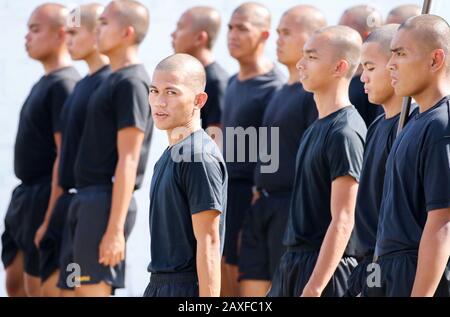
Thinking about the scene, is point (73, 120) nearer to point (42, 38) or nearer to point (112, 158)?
point (112, 158)

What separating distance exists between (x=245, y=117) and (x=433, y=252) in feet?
11.8

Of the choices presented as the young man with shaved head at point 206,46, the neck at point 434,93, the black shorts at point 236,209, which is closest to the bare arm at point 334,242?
the neck at point 434,93

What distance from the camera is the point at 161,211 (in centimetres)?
573

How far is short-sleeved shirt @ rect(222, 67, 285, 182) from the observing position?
331 inches

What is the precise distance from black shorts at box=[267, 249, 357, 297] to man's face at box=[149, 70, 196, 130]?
107 cm

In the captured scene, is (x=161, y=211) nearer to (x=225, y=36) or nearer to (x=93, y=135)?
(x=93, y=135)

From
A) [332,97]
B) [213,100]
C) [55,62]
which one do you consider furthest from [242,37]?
[332,97]

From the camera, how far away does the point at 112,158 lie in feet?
26.2

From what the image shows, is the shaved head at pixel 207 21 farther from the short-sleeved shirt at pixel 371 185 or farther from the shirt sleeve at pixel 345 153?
the short-sleeved shirt at pixel 371 185

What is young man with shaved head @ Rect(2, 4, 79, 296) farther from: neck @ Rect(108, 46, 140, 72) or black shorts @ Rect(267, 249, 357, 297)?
black shorts @ Rect(267, 249, 357, 297)

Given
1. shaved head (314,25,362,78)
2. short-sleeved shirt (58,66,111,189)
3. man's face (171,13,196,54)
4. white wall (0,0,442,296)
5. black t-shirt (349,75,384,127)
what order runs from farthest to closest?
white wall (0,0,442,296) < man's face (171,13,196,54) < short-sleeved shirt (58,66,111,189) < black t-shirt (349,75,384,127) < shaved head (314,25,362,78)

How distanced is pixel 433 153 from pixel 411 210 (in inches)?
10.8

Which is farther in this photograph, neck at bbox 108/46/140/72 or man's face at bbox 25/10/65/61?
man's face at bbox 25/10/65/61

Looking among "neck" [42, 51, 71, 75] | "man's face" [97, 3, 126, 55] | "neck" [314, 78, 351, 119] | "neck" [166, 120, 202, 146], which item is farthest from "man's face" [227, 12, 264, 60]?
"neck" [166, 120, 202, 146]
